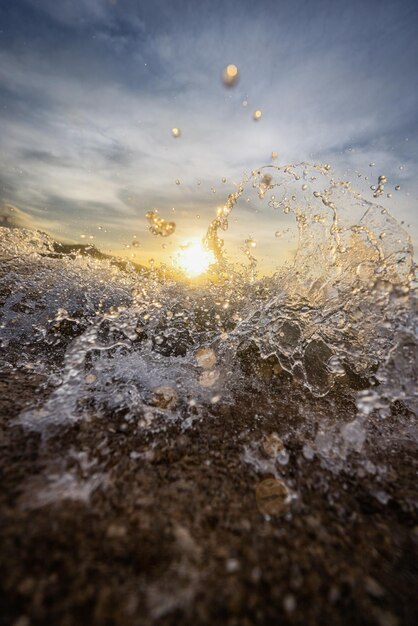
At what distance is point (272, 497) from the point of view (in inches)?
57.0

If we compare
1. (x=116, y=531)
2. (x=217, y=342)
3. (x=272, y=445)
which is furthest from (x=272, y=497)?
(x=217, y=342)

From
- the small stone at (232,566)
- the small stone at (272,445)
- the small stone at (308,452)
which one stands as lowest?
the small stone at (232,566)

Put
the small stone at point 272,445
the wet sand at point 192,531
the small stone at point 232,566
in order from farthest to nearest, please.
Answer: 1. the small stone at point 272,445
2. the small stone at point 232,566
3. the wet sand at point 192,531

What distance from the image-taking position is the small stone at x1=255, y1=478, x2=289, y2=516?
4.47 ft

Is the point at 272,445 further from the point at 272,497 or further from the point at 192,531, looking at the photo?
the point at 192,531

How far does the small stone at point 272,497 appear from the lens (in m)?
1.36

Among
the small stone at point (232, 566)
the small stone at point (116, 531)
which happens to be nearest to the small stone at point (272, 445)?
the small stone at point (232, 566)

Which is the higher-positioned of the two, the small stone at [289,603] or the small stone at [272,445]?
the small stone at [272,445]

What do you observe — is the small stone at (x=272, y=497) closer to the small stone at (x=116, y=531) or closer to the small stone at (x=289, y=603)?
the small stone at (x=289, y=603)

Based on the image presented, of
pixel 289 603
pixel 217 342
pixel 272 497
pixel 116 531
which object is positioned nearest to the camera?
pixel 289 603

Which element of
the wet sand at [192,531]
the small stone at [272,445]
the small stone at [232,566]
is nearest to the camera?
the wet sand at [192,531]

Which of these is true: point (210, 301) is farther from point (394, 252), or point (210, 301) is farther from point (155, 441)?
point (155, 441)


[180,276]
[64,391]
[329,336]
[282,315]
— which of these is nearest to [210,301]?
[180,276]

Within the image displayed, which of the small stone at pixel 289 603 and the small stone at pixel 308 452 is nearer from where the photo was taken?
the small stone at pixel 289 603
